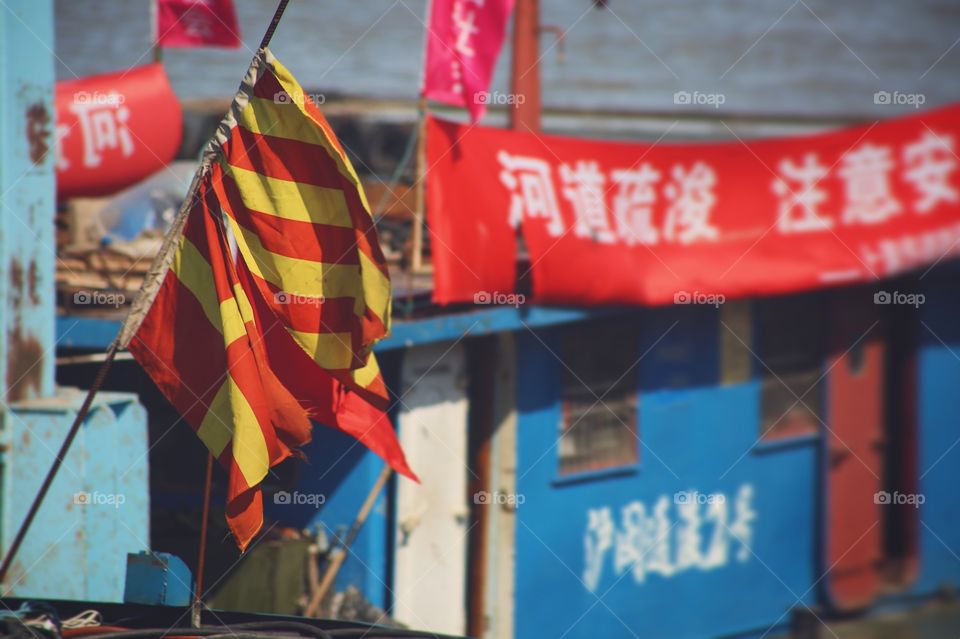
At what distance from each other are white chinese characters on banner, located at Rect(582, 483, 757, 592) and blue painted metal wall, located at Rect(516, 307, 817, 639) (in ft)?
0.12

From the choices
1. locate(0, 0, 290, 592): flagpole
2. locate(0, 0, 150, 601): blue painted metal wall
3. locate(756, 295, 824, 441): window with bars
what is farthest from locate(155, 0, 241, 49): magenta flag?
locate(756, 295, 824, 441): window with bars

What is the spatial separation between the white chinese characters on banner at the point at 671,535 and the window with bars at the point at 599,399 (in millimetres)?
397

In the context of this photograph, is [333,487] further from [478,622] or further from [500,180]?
[500,180]

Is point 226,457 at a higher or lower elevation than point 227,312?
lower

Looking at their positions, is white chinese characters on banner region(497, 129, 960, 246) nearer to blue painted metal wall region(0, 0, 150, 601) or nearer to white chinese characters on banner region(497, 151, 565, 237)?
white chinese characters on banner region(497, 151, 565, 237)

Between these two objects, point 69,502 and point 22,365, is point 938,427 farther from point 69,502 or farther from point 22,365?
point 22,365

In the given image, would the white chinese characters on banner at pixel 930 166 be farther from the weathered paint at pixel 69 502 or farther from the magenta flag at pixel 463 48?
the weathered paint at pixel 69 502

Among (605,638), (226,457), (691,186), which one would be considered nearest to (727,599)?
(605,638)

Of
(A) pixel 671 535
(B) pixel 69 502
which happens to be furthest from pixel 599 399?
(B) pixel 69 502

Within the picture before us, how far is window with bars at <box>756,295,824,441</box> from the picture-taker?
366 inches

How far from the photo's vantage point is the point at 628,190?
26.8 feet

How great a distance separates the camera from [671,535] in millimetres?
8734

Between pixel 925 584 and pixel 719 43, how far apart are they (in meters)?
10.1

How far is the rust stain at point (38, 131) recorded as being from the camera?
632 centimetres
